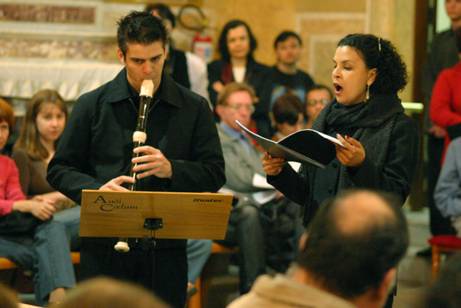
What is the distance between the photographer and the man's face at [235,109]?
786 centimetres

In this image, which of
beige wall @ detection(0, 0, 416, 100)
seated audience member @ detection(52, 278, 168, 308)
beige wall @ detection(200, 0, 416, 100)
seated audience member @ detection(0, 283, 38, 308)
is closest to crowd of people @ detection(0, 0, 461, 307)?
seated audience member @ detection(52, 278, 168, 308)

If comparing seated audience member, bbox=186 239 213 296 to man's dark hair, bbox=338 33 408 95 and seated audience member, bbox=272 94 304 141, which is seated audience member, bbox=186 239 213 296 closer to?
seated audience member, bbox=272 94 304 141

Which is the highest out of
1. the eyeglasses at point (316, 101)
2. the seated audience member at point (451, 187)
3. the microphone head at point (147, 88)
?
the microphone head at point (147, 88)

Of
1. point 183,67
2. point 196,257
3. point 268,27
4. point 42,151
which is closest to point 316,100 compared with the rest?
point 183,67

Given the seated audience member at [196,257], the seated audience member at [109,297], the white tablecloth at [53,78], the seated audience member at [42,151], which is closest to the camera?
the seated audience member at [109,297]

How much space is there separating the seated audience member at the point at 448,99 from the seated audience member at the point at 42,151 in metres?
2.77

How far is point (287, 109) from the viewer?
→ 27.1ft

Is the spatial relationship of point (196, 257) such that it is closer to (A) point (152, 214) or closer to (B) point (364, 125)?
(A) point (152, 214)

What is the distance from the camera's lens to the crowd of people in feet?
9.18

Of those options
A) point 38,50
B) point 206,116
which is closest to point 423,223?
point 38,50

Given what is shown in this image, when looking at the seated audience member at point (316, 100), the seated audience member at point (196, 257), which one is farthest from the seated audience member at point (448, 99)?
the seated audience member at point (196, 257)

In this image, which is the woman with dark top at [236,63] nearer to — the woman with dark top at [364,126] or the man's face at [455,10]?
the man's face at [455,10]

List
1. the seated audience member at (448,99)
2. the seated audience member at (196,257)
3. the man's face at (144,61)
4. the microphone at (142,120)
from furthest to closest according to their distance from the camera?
the seated audience member at (448,99) → the seated audience member at (196,257) → the man's face at (144,61) → the microphone at (142,120)

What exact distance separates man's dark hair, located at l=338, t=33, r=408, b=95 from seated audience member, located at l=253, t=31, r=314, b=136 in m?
4.56
